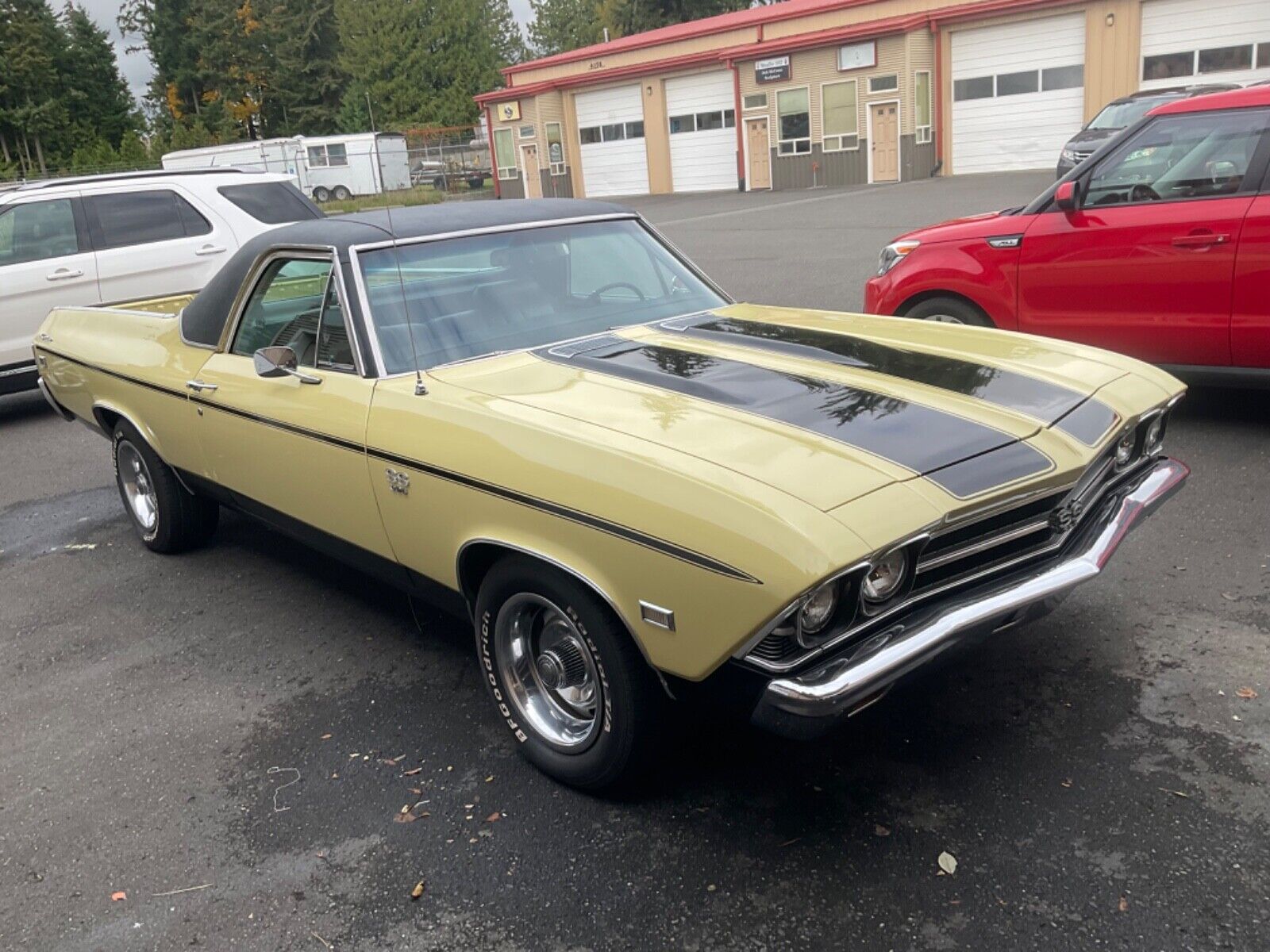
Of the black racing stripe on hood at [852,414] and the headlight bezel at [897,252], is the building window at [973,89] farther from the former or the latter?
the black racing stripe on hood at [852,414]

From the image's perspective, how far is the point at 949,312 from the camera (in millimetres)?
6918

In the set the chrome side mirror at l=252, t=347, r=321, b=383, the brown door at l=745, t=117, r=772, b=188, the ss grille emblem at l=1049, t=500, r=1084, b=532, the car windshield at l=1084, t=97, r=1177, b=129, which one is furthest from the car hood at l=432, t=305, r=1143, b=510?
the brown door at l=745, t=117, r=772, b=188

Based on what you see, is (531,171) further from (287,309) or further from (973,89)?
(287,309)

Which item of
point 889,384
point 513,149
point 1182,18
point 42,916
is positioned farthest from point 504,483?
point 513,149


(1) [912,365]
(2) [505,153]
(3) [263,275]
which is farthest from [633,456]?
(2) [505,153]

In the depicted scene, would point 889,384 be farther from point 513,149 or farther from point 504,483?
point 513,149

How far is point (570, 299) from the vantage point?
169 inches

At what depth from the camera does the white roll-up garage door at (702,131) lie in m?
33.9

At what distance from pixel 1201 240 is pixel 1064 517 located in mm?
3458

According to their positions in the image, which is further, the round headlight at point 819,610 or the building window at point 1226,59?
the building window at point 1226,59

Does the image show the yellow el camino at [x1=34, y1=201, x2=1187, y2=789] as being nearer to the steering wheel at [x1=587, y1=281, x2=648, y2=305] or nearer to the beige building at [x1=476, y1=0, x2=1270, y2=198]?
the steering wheel at [x1=587, y1=281, x2=648, y2=305]

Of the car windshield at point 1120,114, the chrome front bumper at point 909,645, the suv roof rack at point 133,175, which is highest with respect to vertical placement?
the suv roof rack at point 133,175

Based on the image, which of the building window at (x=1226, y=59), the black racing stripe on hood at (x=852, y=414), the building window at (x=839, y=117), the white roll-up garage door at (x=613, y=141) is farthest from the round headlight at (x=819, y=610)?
the white roll-up garage door at (x=613, y=141)

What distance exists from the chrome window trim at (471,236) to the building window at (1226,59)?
85.4ft
